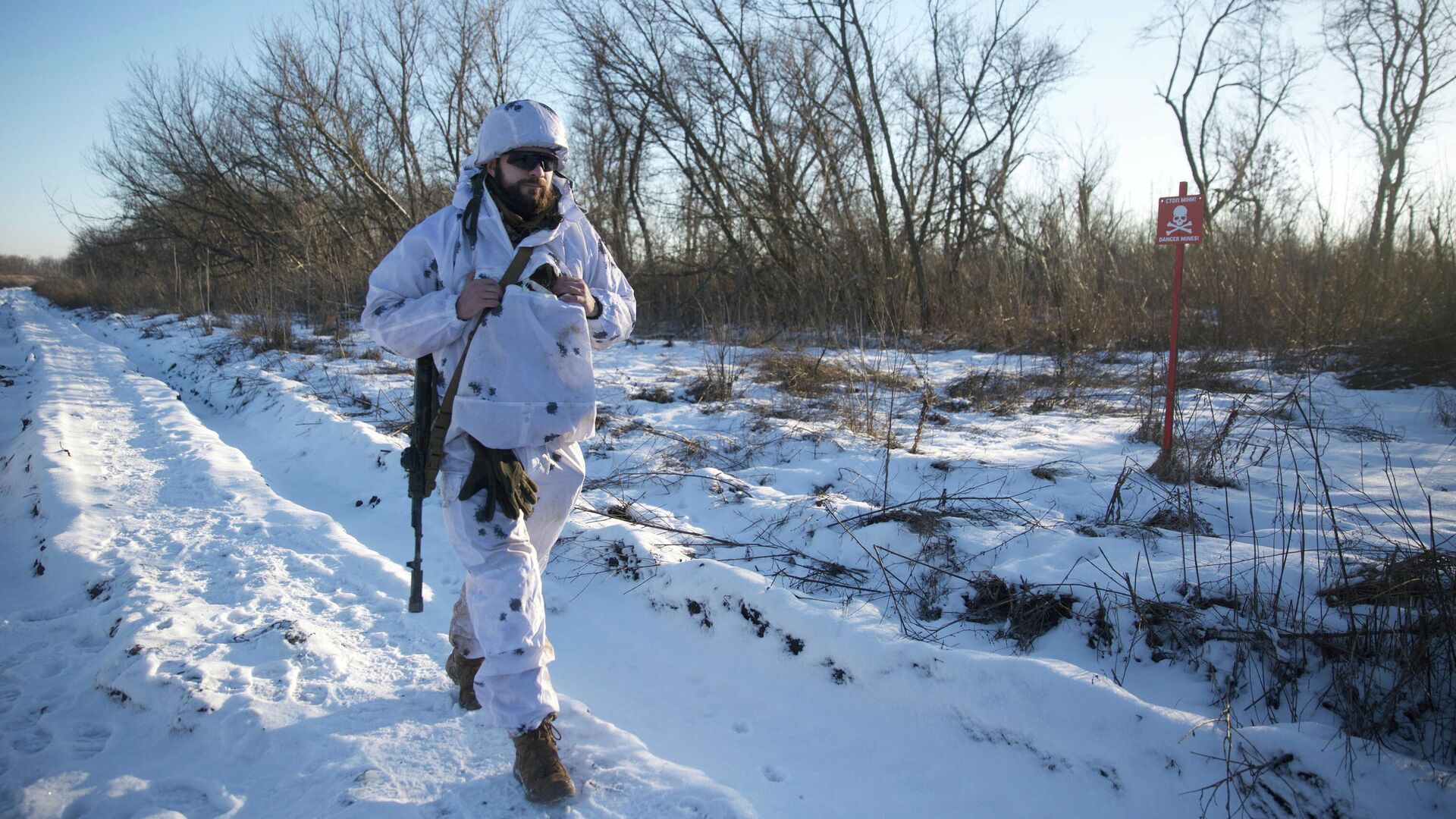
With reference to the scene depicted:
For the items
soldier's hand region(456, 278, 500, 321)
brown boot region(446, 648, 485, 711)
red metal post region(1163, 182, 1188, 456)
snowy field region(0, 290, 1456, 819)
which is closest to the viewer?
soldier's hand region(456, 278, 500, 321)

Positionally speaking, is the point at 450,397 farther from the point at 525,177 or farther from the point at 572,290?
the point at 525,177

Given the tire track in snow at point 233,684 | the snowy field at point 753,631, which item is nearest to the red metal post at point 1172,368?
the snowy field at point 753,631

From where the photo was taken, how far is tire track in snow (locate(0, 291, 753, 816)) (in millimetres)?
2133

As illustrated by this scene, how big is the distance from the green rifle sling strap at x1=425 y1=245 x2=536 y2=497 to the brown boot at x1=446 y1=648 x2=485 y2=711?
683 mm

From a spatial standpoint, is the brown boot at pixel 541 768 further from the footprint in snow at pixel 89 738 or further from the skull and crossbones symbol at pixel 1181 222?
the skull and crossbones symbol at pixel 1181 222

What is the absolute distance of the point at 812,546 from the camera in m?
3.67

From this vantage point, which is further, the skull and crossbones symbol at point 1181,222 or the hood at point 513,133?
the skull and crossbones symbol at point 1181,222

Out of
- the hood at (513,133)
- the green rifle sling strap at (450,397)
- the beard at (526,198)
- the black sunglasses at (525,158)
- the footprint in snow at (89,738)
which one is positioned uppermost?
the hood at (513,133)

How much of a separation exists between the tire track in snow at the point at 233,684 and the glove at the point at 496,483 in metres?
0.79

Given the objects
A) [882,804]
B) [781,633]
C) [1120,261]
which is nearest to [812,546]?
[781,633]

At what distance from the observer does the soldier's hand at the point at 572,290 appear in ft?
7.20

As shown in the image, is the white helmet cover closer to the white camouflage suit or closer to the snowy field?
the white camouflage suit

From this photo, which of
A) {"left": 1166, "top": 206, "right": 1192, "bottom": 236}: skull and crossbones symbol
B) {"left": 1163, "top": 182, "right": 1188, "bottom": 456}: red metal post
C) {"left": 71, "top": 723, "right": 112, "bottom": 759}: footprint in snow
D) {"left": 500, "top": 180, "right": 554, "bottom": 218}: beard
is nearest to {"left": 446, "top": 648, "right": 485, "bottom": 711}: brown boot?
{"left": 71, "top": 723, "right": 112, "bottom": 759}: footprint in snow

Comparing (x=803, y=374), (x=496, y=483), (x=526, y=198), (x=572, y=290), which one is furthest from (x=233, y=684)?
(x=803, y=374)
